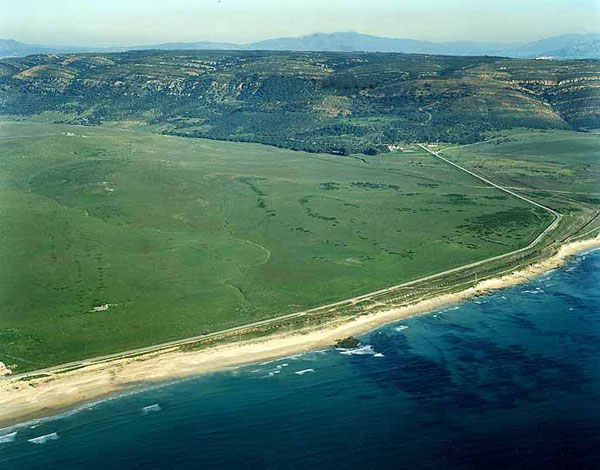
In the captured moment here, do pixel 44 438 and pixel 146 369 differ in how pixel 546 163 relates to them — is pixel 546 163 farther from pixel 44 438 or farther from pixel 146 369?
pixel 44 438

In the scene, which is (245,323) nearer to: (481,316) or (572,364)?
(481,316)

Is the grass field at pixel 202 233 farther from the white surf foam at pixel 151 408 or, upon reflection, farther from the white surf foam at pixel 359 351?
the white surf foam at pixel 151 408

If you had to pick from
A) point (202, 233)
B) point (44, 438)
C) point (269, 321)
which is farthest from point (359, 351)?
point (202, 233)

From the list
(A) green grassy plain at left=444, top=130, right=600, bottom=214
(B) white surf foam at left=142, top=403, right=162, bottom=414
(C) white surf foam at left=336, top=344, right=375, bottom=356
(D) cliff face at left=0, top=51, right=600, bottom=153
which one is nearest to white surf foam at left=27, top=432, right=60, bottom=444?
(B) white surf foam at left=142, top=403, right=162, bottom=414

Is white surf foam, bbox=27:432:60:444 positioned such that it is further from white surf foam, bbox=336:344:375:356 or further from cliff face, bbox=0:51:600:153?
cliff face, bbox=0:51:600:153

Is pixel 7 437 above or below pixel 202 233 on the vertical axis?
below

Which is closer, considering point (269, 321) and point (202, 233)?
point (269, 321)

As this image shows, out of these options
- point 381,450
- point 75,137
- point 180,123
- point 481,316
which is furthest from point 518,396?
point 180,123
